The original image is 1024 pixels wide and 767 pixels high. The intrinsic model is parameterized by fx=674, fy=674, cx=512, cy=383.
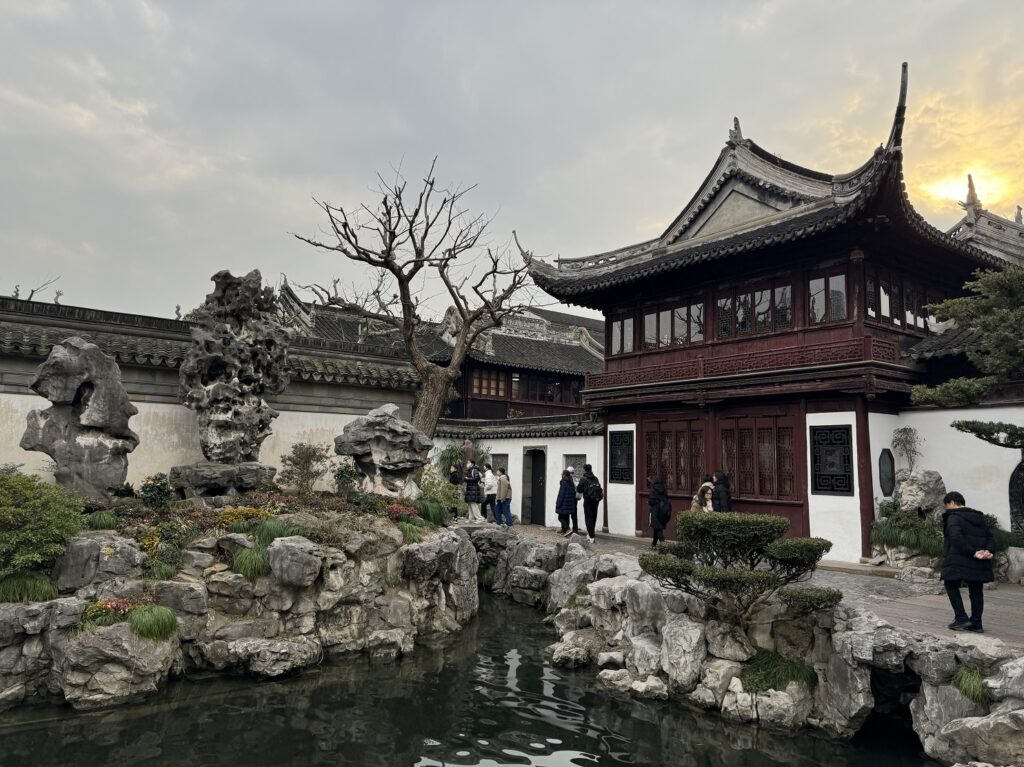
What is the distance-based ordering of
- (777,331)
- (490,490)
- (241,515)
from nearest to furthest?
1. (241,515)
2. (777,331)
3. (490,490)

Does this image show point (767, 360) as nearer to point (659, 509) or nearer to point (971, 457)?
point (659, 509)

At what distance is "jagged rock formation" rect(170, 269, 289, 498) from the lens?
12336 millimetres

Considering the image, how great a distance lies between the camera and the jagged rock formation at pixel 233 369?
1240 cm

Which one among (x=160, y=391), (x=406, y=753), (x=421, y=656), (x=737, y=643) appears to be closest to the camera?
(x=406, y=753)

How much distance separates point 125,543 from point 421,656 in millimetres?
4268

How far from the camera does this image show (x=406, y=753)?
6645 millimetres

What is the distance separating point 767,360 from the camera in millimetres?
14102

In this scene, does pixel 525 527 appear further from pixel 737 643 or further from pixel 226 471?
pixel 737 643

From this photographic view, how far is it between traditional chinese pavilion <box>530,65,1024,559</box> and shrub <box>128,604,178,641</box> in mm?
11109

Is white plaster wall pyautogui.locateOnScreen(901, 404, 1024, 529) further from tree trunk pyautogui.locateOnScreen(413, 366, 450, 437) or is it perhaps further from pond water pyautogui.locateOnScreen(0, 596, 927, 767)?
tree trunk pyautogui.locateOnScreen(413, 366, 450, 437)

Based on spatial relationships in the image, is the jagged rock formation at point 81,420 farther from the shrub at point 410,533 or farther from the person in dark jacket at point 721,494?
the person in dark jacket at point 721,494

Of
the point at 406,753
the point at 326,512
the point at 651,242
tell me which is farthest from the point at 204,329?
the point at 651,242

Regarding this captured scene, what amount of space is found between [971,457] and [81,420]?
15469mm

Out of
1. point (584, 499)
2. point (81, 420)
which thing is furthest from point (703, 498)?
point (81, 420)
